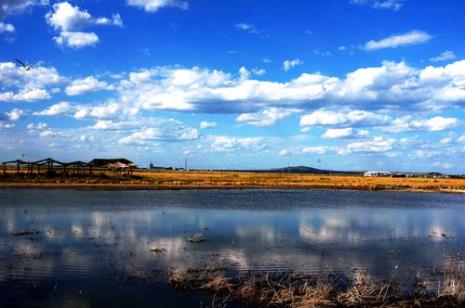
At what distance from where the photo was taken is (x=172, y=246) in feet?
80.6

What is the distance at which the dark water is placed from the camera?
649 inches

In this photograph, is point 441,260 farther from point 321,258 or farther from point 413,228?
point 413,228

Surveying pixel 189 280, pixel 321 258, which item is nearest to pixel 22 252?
pixel 189 280

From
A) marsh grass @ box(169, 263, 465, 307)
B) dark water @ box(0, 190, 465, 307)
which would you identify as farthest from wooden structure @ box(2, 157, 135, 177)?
marsh grass @ box(169, 263, 465, 307)

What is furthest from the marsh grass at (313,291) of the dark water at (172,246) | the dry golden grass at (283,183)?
the dry golden grass at (283,183)

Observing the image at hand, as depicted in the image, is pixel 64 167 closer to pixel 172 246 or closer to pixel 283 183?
pixel 283 183

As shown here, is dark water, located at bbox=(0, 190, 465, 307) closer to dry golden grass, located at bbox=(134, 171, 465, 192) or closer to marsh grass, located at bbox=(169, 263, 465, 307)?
marsh grass, located at bbox=(169, 263, 465, 307)

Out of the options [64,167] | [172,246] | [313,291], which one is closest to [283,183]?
Answer: [64,167]

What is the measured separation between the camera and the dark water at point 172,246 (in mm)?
16484

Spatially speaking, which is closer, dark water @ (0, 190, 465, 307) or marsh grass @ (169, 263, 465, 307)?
marsh grass @ (169, 263, 465, 307)

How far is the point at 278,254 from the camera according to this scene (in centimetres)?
2330

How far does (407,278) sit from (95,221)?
68.2 feet

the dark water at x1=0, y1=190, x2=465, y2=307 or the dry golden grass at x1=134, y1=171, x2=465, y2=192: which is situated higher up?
the dry golden grass at x1=134, y1=171, x2=465, y2=192

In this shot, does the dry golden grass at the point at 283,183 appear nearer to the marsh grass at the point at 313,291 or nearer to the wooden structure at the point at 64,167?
the wooden structure at the point at 64,167
